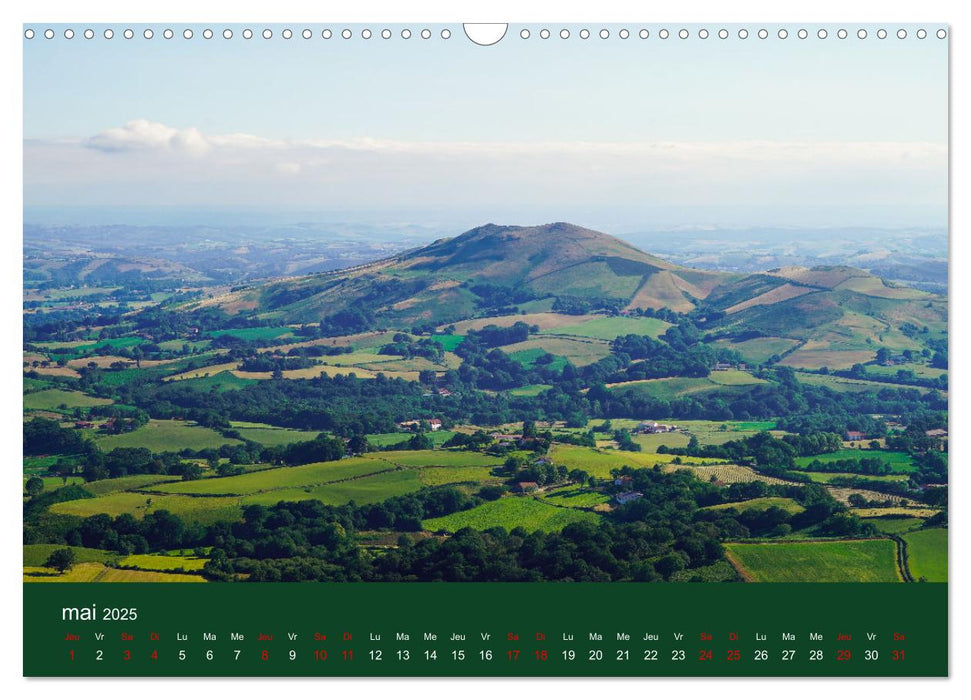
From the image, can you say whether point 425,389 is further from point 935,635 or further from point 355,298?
point 935,635

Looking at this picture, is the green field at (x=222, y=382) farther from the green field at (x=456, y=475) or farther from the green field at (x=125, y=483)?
the green field at (x=456, y=475)

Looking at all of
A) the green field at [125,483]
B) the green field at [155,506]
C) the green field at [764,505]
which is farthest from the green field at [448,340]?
the green field at [764,505]

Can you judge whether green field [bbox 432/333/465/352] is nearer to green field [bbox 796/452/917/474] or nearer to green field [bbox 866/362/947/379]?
green field [bbox 866/362/947/379]

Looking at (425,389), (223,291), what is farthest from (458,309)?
(223,291)

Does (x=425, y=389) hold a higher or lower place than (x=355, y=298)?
lower

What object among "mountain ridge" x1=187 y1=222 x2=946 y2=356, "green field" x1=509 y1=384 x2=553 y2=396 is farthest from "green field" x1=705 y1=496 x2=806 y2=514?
"mountain ridge" x1=187 y1=222 x2=946 y2=356

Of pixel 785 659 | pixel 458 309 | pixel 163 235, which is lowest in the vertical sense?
pixel 785 659

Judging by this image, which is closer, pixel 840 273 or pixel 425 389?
pixel 425 389
